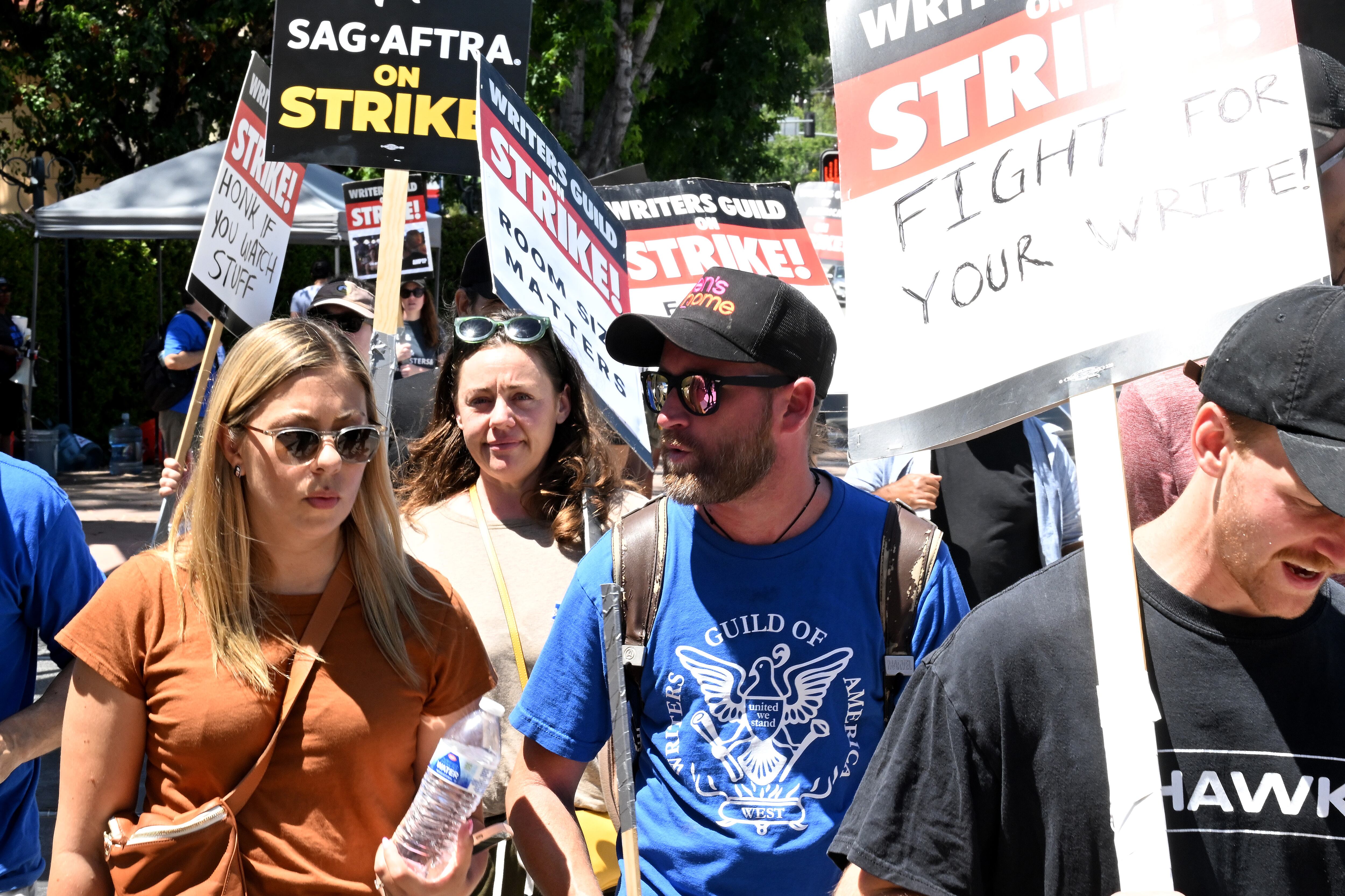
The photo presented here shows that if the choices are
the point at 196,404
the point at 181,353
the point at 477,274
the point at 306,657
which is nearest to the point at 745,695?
the point at 306,657

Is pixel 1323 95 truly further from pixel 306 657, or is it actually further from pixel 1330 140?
pixel 306 657

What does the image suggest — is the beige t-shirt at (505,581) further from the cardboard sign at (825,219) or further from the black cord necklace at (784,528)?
the cardboard sign at (825,219)

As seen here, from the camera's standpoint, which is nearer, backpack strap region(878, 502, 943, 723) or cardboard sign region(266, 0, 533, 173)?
backpack strap region(878, 502, 943, 723)

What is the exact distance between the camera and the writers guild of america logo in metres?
2.41

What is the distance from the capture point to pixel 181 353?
10.2 m

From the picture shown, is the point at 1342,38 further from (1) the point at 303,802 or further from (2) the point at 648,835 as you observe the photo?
(1) the point at 303,802

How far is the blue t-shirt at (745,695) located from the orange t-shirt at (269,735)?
28 centimetres

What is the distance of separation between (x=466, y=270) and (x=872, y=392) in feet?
11.5

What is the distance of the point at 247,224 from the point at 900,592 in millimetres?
3025

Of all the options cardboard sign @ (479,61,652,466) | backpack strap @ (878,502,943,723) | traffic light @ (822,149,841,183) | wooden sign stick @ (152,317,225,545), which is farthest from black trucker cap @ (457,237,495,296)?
traffic light @ (822,149,841,183)

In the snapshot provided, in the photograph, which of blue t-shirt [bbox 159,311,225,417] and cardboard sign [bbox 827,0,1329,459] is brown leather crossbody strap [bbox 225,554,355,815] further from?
blue t-shirt [bbox 159,311,225,417]

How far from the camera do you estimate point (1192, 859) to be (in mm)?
1644

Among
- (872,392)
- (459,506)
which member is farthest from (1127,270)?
(459,506)

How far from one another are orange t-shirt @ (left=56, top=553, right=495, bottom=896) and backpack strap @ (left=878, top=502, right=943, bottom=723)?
3.03ft
